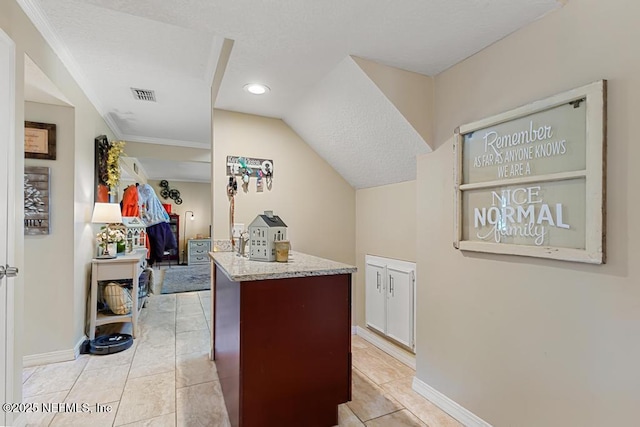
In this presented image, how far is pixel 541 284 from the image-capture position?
1.44 meters

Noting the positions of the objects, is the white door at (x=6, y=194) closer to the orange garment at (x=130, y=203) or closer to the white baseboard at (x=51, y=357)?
the white baseboard at (x=51, y=357)

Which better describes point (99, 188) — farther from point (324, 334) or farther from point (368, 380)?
point (368, 380)

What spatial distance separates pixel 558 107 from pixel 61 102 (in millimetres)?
3401

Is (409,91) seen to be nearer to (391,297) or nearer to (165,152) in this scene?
(391,297)

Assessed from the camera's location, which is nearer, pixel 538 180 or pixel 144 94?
pixel 538 180

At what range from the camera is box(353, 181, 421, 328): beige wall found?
2.55 meters

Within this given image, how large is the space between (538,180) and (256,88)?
1.89 m

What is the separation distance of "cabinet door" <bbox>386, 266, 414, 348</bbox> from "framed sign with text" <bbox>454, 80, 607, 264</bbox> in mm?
793

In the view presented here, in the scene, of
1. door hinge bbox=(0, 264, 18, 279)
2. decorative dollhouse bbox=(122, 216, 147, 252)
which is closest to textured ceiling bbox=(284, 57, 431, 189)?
door hinge bbox=(0, 264, 18, 279)

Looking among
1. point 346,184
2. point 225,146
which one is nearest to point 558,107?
point 346,184

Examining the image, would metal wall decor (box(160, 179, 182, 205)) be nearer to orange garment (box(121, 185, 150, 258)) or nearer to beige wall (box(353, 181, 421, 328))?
orange garment (box(121, 185, 150, 258))

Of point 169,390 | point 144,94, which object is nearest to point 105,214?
point 144,94

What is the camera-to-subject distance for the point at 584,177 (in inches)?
49.8

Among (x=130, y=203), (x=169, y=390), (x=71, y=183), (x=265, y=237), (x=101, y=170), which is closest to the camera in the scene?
(x=265, y=237)
